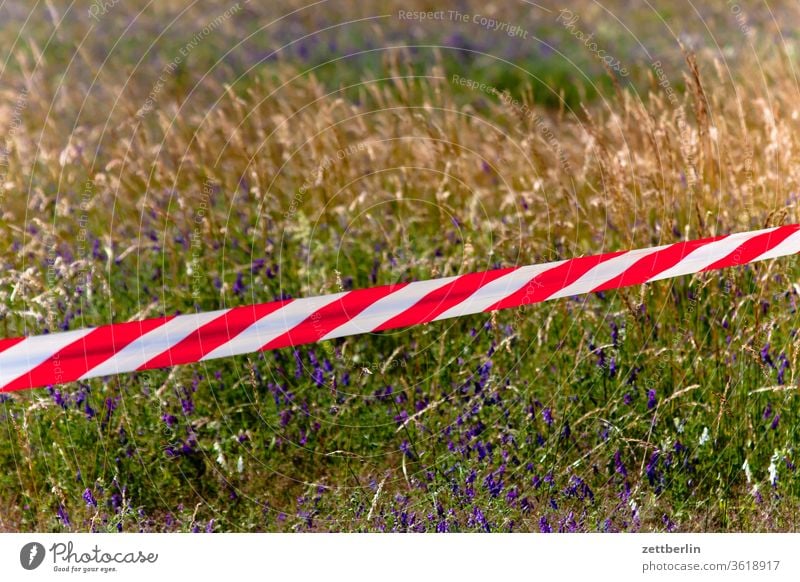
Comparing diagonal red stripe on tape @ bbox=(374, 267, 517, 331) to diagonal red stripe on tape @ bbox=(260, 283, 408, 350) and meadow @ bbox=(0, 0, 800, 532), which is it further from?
meadow @ bbox=(0, 0, 800, 532)

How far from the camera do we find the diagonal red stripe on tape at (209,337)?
7.89ft

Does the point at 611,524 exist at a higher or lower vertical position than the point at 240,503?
lower

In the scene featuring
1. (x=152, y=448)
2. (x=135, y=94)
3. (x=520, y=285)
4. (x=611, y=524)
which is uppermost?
(x=135, y=94)

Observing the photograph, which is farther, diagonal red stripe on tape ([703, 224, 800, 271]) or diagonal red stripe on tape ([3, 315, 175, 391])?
diagonal red stripe on tape ([703, 224, 800, 271])

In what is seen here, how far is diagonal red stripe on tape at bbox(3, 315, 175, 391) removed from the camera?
2.33 metres

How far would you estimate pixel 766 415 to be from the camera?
3068 millimetres

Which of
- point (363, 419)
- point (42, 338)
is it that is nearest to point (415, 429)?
point (363, 419)

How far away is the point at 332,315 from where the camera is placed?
2.52 m

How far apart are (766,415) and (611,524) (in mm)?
654

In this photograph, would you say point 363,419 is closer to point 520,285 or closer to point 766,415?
point 520,285
